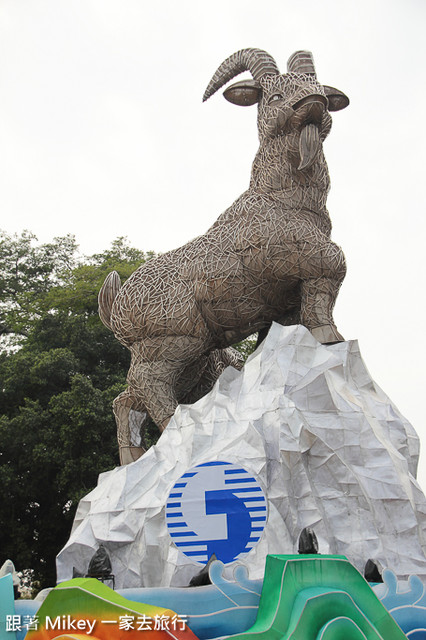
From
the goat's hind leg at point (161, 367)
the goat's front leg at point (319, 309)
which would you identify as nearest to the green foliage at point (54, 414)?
the goat's hind leg at point (161, 367)

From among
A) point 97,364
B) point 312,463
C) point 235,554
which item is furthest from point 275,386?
point 97,364

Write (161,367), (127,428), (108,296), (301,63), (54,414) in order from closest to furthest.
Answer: (161,367), (301,63), (127,428), (108,296), (54,414)

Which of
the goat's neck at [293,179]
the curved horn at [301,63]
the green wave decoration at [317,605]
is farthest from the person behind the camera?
the curved horn at [301,63]

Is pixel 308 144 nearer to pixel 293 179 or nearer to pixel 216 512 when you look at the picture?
pixel 293 179

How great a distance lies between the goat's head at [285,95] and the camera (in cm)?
909

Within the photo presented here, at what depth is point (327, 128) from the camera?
9602mm

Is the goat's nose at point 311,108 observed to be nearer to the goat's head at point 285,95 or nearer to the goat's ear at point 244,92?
the goat's head at point 285,95

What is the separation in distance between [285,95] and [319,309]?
301 centimetres

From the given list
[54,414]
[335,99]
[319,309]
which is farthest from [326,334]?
[54,414]

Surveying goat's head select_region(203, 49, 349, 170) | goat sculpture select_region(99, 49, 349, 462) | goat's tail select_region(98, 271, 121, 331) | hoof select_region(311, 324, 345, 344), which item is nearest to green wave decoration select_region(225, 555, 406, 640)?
hoof select_region(311, 324, 345, 344)

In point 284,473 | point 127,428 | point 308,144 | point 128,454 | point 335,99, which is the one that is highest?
point 335,99

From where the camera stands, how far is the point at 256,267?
29.8ft

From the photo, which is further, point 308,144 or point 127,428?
point 127,428

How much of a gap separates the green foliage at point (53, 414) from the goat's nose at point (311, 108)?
736 cm
